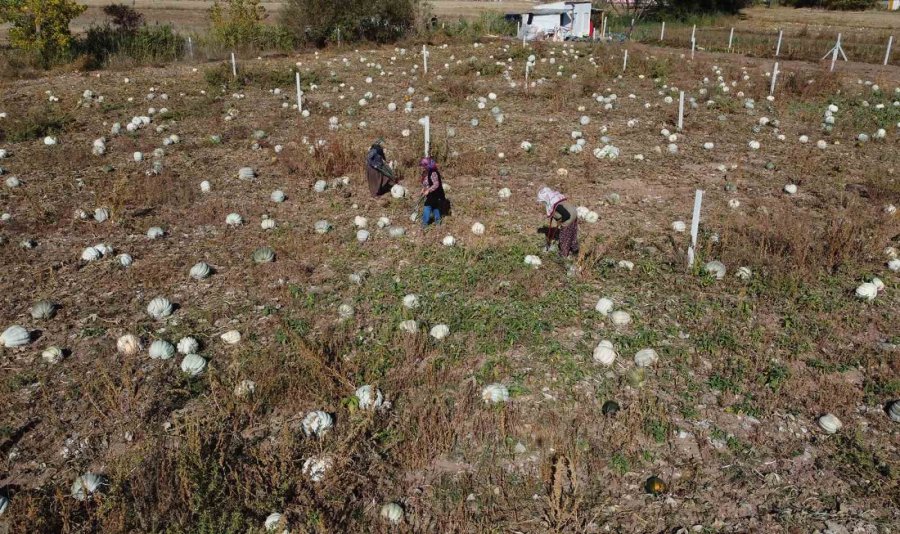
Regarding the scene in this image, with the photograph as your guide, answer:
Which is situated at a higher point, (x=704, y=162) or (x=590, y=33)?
(x=590, y=33)

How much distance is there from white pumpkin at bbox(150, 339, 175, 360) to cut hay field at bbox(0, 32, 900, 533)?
0.14ft

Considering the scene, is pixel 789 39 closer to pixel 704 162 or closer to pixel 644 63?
pixel 644 63

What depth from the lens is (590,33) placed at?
3853 cm

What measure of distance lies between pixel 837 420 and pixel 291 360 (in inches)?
190

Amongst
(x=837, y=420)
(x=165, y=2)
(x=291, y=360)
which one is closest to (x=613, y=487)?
(x=837, y=420)

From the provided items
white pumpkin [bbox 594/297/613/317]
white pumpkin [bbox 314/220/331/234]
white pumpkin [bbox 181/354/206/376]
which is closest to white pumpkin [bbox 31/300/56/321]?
white pumpkin [bbox 181/354/206/376]

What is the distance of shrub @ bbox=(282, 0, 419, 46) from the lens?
27500 mm

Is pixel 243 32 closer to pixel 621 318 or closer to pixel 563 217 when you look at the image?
pixel 563 217

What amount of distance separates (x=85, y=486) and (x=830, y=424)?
5.78 meters

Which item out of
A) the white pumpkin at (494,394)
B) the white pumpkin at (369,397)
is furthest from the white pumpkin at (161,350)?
the white pumpkin at (494,394)

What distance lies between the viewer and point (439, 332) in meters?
6.24

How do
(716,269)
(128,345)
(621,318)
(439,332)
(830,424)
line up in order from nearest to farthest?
(830,424) < (128,345) < (439,332) < (621,318) < (716,269)

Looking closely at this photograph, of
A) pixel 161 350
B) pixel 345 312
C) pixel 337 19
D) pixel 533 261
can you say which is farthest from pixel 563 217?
pixel 337 19

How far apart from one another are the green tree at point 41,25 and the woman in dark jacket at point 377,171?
17752 millimetres
